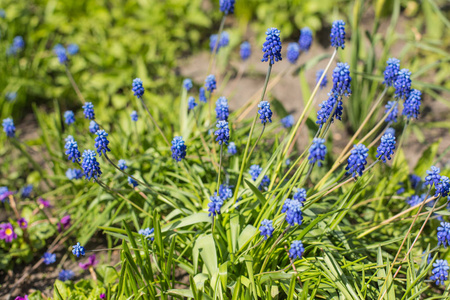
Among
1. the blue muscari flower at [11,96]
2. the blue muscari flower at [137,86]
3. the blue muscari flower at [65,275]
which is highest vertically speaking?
the blue muscari flower at [11,96]

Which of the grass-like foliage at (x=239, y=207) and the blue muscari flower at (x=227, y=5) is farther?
the blue muscari flower at (x=227, y=5)

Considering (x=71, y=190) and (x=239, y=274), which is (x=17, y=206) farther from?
(x=239, y=274)

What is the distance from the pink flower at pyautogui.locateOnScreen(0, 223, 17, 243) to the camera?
374cm

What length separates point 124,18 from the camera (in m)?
6.34

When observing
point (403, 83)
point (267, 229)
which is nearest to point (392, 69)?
point (403, 83)

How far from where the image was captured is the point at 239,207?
11.2 ft

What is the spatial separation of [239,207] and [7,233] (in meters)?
2.19

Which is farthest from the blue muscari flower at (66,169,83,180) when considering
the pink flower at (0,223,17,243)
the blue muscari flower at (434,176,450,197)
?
the blue muscari flower at (434,176,450,197)

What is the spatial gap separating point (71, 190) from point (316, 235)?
2.65 meters

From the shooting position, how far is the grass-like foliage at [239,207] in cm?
277

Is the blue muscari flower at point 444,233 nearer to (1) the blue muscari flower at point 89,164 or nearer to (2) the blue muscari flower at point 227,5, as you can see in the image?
(1) the blue muscari flower at point 89,164

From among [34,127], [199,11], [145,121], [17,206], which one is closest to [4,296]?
[17,206]

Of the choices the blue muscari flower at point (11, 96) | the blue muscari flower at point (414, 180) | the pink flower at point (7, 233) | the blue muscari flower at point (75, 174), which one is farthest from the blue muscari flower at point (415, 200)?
the blue muscari flower at point (11, 96)

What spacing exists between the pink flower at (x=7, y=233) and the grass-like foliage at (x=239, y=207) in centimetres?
2
